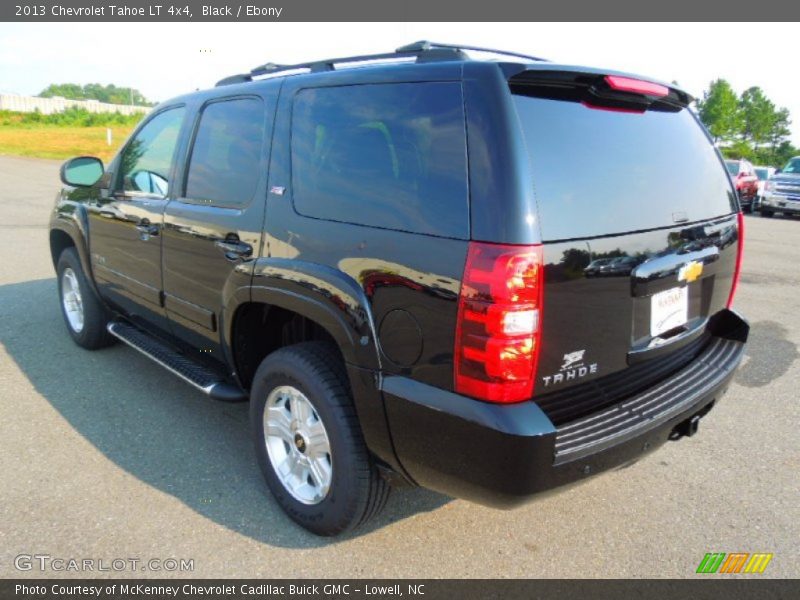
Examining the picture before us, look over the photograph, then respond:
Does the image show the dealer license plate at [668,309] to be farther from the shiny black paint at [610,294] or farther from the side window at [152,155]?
the side window at [152,155]

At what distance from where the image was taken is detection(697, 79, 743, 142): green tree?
54.4 m

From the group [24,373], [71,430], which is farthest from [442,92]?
[24,373]

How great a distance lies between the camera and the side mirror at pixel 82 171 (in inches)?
169

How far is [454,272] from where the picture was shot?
1968 millimetres

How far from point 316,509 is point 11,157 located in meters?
32.6

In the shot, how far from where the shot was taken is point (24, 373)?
4355 mm

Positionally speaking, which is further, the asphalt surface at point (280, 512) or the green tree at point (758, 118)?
the green tree at point (758, 118)

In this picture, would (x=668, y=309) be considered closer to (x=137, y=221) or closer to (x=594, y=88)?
(x=594, y=88)

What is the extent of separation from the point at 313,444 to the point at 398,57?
1.68 m

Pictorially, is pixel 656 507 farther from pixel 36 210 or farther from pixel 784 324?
pixel 36 210

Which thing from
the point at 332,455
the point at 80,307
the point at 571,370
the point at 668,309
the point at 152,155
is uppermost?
the point at 152,155

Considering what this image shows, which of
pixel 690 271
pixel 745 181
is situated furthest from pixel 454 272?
pixel 745 181

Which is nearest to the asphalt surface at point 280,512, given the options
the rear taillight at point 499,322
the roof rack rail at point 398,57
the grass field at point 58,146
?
the rear taillight at point 499,322

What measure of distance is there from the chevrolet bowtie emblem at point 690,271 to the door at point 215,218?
1796 millimetres
